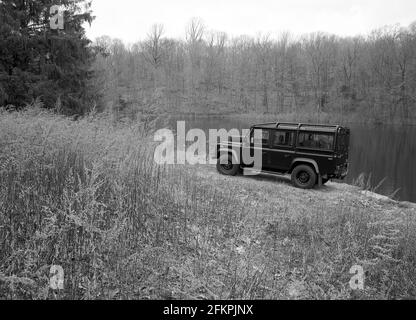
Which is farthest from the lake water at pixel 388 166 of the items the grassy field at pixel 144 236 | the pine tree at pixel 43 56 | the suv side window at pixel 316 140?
the grassy field at pixel 144 236

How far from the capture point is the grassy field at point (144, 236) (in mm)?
3021

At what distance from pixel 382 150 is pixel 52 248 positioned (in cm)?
2554

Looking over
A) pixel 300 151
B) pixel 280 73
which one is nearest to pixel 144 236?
pixel 300 151

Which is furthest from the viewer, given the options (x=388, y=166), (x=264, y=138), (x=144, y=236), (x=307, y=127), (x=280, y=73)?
(x=280, y=73)

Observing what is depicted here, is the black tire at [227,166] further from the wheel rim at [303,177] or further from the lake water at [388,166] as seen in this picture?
the lake water at [388,166]

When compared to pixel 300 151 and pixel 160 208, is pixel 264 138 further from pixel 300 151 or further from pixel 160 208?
pixel 160 208

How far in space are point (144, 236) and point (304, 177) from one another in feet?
23.5

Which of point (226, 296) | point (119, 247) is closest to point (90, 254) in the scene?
point (119, 247)

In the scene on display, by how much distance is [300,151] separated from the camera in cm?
989

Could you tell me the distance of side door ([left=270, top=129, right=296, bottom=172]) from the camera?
10.0 m

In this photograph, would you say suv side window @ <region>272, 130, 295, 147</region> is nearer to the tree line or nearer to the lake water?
the lake water

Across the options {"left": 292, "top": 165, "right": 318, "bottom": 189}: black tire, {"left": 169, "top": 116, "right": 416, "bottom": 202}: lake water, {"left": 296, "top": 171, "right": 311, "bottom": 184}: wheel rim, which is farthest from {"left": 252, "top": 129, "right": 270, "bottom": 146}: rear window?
{"left": 169, "top": 116, "right": 416, "bottom": 202}: lake water

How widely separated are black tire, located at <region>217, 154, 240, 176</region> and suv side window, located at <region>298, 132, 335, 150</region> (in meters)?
2.36

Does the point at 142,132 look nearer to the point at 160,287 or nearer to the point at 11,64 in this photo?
the point at 160,287
